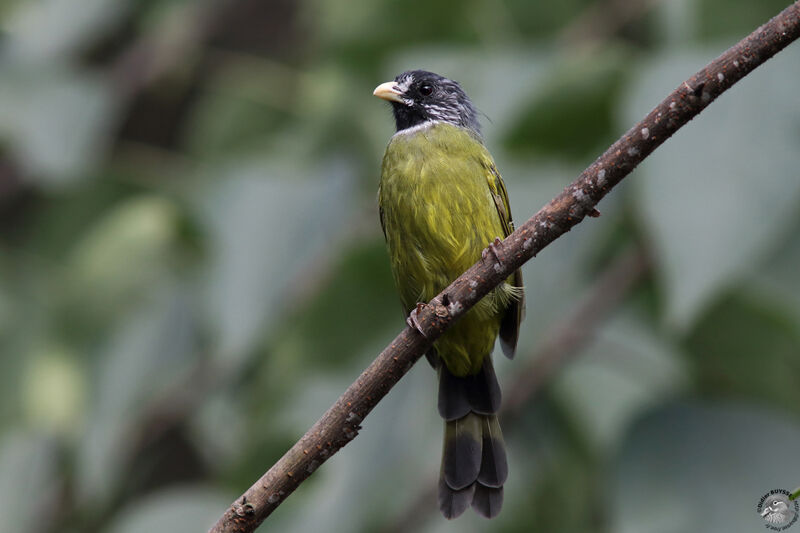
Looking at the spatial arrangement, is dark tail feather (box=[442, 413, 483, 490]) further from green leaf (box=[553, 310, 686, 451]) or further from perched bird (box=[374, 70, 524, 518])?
green leaf (box=[553, 310, 686, 451])

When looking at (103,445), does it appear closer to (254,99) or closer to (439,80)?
(439,80)

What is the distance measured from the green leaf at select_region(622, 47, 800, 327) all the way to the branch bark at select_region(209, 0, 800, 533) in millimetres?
795

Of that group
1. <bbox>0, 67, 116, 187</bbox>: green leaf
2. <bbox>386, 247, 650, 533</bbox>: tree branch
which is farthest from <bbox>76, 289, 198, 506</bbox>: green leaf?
<bbox>386, 247, 650, 533</bbox>: tree branch

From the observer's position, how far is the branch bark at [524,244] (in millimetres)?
1644

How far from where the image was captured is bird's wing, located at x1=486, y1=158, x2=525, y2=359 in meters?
2.84

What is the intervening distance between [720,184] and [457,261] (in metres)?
Answer: 0.70

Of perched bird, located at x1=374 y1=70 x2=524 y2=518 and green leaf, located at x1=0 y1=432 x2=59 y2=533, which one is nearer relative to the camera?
perched bird, located at x1=374 y1=70 x2=524 y2=518

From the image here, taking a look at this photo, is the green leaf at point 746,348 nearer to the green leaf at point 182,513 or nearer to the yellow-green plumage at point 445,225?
the yellow-green plumage at point 445,225

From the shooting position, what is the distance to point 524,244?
172 centimetres

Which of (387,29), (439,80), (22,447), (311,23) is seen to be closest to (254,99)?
(311,23)

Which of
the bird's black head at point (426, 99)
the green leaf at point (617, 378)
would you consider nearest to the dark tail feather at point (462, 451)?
the green leaf at point (617, 378)

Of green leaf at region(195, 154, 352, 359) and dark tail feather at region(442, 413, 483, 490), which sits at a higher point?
green leaf at region(195, 154, 352, 359)

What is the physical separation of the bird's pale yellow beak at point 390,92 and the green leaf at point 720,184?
893mm

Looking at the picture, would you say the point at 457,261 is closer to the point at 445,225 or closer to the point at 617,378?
the point at 445,225
